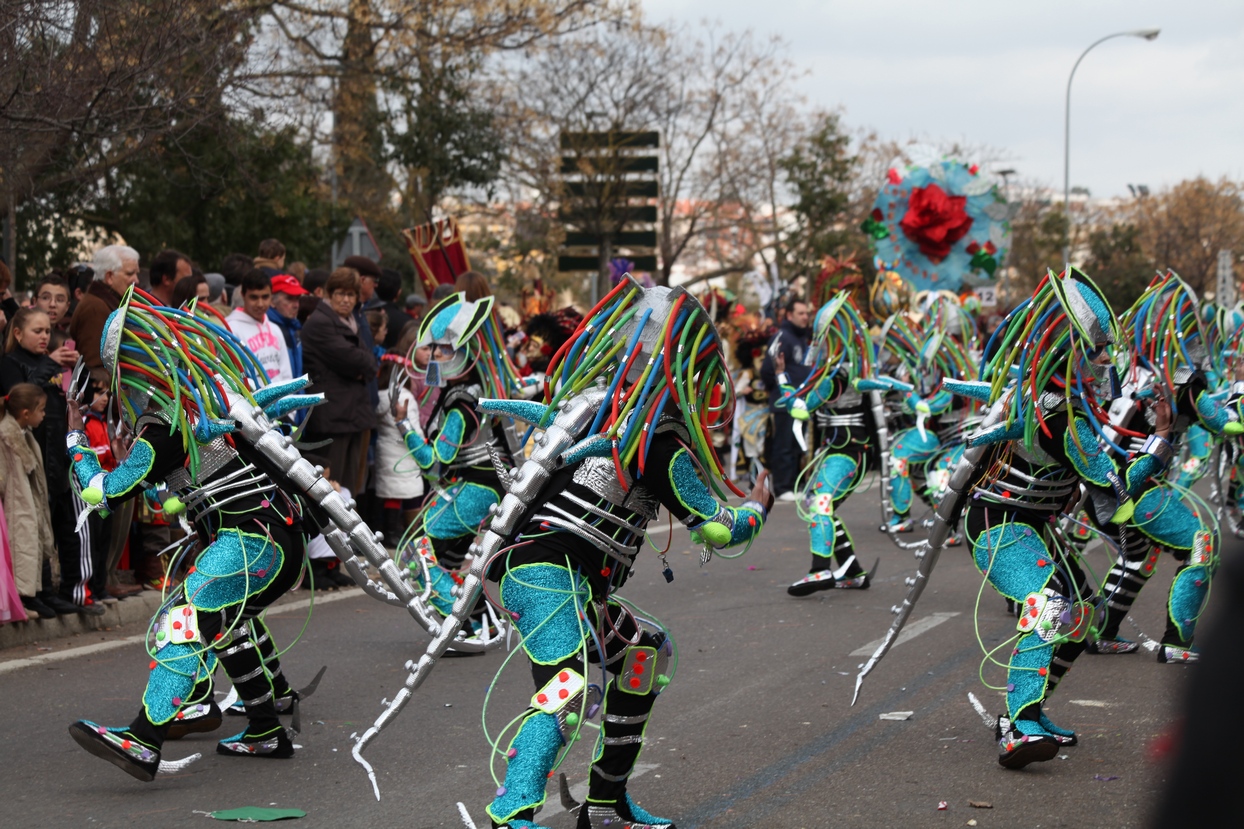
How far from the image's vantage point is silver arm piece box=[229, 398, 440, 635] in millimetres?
4867

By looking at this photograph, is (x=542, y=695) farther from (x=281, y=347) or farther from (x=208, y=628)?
(x=281, y=347)

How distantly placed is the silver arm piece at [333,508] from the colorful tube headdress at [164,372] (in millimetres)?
95

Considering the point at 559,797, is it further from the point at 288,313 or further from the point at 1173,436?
the point at 288,313

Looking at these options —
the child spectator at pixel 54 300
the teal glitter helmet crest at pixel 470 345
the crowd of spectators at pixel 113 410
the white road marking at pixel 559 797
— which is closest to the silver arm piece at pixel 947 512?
the white road marking at pixel 559 797

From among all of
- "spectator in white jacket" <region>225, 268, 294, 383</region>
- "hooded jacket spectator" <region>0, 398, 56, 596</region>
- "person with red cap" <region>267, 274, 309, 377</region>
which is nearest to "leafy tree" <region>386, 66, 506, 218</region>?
"person with red cap" <region>267, 274, 309, 377</region>

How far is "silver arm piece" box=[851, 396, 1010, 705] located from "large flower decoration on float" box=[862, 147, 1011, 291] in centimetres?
1207

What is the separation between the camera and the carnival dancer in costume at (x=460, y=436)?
6.96 m

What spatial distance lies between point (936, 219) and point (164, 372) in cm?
1376

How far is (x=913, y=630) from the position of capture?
779 centimetres

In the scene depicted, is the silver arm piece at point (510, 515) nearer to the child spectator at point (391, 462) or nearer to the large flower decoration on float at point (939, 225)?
the child spectator at point (391, 462)

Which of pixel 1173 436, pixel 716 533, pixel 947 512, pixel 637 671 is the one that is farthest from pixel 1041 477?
pixel 637 671

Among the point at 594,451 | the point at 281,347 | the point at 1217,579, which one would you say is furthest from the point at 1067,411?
the point at 281,347

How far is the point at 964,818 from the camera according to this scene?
4.60 meters

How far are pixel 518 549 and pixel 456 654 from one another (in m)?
3.39
